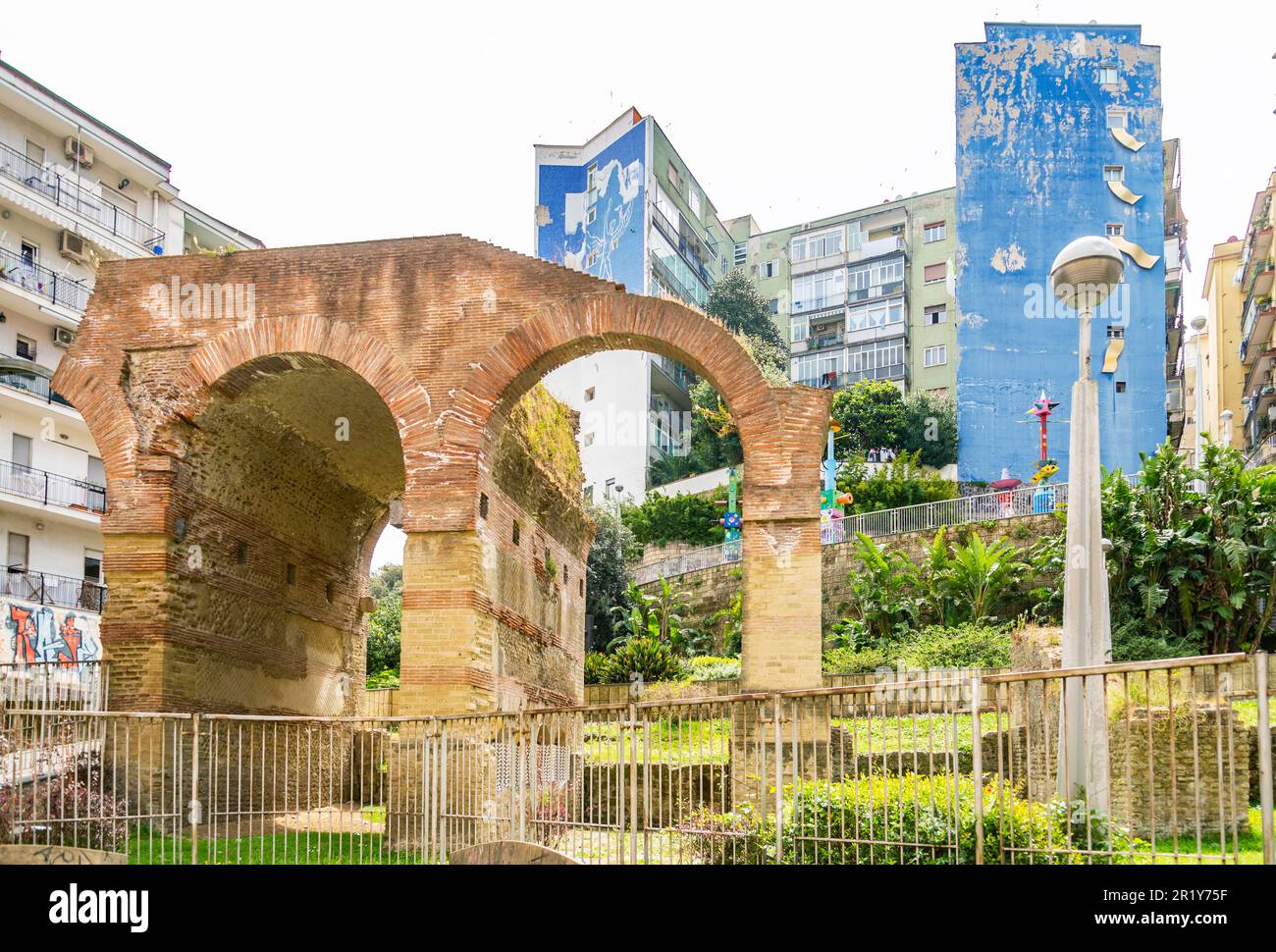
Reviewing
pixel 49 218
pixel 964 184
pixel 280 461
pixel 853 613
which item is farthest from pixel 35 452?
pixel 964 184

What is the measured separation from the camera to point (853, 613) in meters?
29.9

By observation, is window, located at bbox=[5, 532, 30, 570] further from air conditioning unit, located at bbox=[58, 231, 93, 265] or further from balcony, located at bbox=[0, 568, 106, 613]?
air conditioning unit, located at bbox=[58, 231, 93, 265]

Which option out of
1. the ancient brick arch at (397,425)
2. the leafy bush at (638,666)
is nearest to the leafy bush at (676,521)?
the leafy bush at (638,666)

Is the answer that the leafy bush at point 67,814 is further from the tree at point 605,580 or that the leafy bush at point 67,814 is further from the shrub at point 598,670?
the tree at point 605,580

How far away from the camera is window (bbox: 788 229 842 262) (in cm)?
5284

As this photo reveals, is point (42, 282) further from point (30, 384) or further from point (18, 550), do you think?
point (18, 550)

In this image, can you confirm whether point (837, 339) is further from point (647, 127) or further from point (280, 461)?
point (280, 461)

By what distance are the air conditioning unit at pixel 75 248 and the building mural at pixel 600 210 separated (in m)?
19.3

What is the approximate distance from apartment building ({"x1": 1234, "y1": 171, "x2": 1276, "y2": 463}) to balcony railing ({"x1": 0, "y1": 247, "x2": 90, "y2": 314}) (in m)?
33.5

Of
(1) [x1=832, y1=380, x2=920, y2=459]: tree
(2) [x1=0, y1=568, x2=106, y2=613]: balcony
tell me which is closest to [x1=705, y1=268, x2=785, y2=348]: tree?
(1) [x1=832, y1=380, x2=920, y2=459]: tree

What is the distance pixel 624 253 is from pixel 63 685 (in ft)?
119

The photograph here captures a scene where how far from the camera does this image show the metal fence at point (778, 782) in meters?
7.17

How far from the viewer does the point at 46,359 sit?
31953mm

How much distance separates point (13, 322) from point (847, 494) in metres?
21.6
